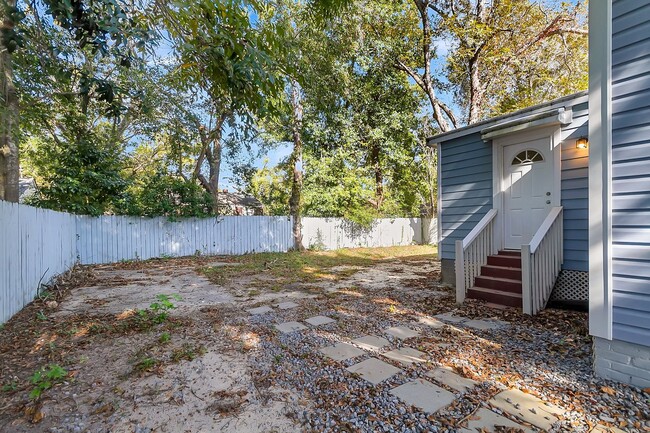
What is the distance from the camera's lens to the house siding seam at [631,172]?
2074 millimetres

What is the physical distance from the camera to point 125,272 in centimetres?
698

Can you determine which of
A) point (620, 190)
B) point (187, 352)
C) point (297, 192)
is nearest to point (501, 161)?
point (620, 190)

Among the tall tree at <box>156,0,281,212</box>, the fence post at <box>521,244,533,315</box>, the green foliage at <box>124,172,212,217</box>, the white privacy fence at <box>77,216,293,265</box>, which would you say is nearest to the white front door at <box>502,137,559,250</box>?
the fence post at <box>521,244,533,315</box>

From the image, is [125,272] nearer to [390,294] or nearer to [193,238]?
[193,238]

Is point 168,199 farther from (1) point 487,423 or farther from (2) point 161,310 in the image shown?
(1) point 487,423

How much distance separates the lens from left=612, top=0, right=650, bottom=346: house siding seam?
207cm

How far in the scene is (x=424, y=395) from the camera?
1990mm

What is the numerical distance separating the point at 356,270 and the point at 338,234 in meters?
5.26

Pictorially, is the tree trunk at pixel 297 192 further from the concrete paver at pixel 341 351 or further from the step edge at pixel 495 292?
the concrete paver at pixel 341 351

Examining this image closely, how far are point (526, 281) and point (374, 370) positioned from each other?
2.37 m

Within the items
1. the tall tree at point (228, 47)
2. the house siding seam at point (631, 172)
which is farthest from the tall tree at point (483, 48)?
the tall tree at point (228, 47)

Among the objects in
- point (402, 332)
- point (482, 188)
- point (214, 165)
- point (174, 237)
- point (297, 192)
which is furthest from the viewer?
point (214, 165)

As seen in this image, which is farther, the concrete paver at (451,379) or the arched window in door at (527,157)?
the arched window in door at (527,157)

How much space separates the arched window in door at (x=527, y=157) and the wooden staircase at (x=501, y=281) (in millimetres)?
1337
